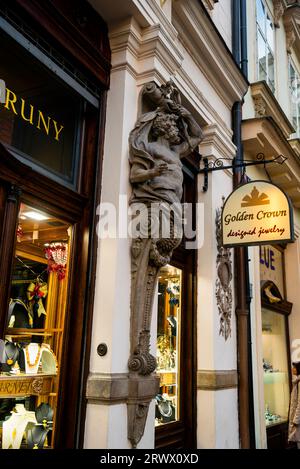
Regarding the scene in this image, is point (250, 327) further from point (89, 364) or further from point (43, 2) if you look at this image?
point (43, 2)

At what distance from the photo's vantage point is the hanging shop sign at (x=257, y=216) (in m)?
5.06

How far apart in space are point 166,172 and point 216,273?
6.72ft

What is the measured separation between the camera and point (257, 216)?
5.21m

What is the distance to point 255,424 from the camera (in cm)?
605

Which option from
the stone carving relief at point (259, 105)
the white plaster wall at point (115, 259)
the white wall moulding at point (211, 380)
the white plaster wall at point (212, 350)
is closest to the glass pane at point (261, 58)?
the stone carving relief at point (259, 105)

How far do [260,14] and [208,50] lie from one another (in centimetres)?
419

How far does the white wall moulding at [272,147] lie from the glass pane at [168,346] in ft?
8.74

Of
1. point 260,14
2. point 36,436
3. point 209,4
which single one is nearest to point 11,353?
point 36,436

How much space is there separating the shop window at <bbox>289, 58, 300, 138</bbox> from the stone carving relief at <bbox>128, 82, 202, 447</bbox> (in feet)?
25.0

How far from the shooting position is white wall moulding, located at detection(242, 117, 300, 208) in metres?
6.77

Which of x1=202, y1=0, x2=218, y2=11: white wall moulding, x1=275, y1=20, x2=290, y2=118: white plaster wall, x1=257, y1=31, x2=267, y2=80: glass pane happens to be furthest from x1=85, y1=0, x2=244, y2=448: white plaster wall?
x1=275, y1=20, x2=290, y2=118: white plaster wall

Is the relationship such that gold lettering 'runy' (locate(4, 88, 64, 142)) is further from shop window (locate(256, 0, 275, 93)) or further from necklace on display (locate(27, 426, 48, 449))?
shop window (locate(256, 0, 275, 93))

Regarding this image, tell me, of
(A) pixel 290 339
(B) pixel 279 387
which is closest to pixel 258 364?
(B) pixel 279 387

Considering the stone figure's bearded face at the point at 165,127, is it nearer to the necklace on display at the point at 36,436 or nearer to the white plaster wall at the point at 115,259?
the white plaster wall at the point at 115,259
